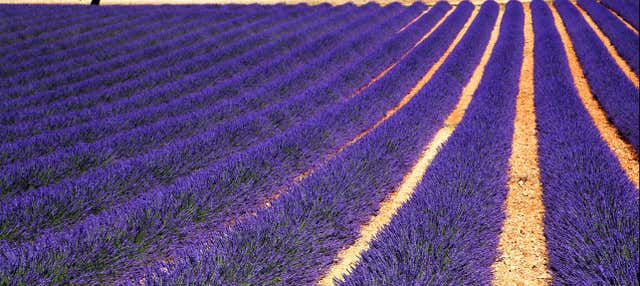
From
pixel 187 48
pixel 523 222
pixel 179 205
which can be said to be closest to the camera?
pixel 179 205

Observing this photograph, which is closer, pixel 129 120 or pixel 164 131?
pixel 164 131

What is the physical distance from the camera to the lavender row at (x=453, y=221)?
2.23m

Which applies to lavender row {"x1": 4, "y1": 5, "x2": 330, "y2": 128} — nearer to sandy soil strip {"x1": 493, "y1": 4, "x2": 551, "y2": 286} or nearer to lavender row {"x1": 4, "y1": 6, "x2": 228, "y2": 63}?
lavender row {"x1": 4, "y1": 6, "x2": 228, "y2": 63}

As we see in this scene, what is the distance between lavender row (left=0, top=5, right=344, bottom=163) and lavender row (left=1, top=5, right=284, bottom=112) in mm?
1057

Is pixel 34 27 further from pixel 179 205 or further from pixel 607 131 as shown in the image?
pixel 607 131

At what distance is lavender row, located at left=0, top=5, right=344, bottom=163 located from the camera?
3.75 meters

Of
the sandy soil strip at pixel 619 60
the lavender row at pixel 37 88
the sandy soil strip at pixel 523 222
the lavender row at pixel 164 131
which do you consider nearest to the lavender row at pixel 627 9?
the sandy soil strip at pixel 619 60

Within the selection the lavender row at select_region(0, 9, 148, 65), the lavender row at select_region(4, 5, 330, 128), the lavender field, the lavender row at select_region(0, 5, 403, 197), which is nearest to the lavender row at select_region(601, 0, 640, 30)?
the lavender field

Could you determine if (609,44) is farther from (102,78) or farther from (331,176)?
(102,78)

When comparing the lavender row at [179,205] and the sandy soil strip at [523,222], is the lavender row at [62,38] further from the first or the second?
the sandy soil strip at [523,222]

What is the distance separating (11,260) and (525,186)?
13.6ft

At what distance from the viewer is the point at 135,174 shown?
3.38 metres

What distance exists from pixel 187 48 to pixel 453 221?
729 centimetres

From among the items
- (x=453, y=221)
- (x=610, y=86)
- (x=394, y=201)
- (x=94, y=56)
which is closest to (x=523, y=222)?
(x=453, y=221)
